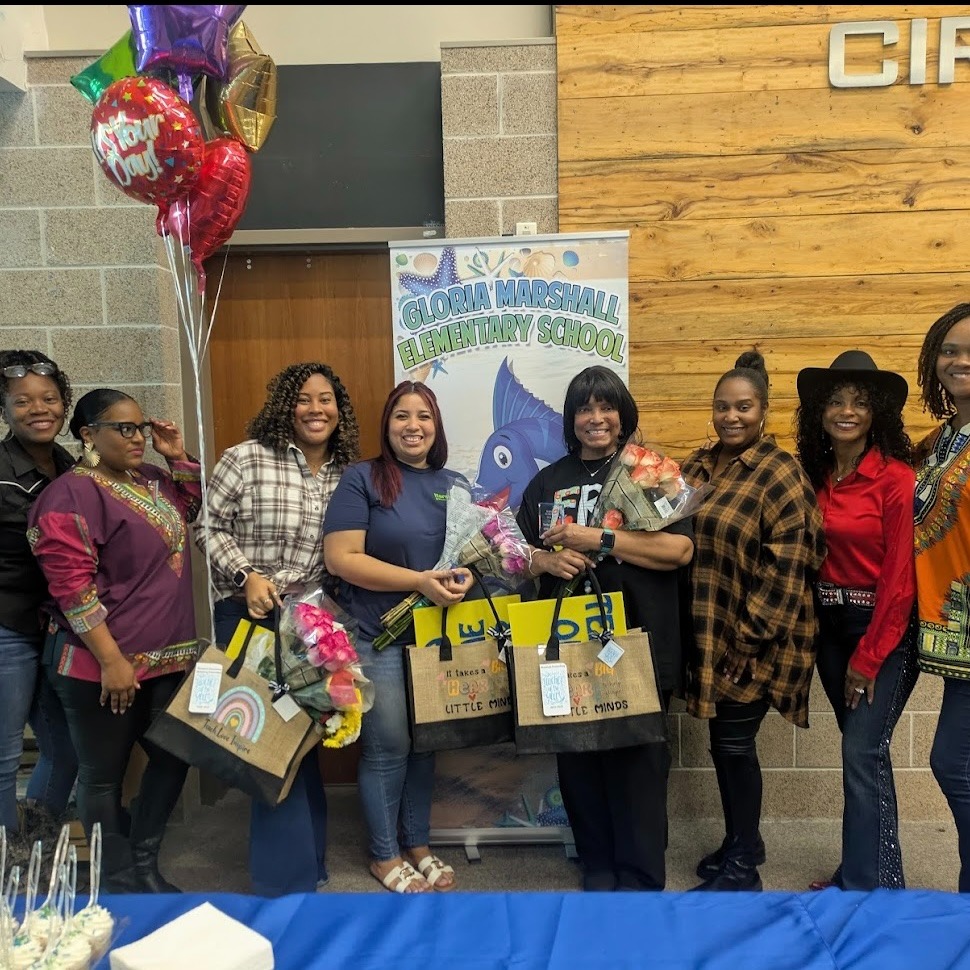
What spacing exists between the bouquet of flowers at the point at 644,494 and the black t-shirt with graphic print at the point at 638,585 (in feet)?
0.21

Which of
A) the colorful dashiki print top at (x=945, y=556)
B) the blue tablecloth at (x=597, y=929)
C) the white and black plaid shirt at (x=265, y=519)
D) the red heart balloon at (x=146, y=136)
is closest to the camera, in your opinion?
the blue tablecloth at (x=597, y=929)

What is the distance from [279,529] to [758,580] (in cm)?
142

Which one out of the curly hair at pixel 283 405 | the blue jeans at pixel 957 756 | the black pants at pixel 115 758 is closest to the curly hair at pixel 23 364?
the curly hair at pixel 283 405

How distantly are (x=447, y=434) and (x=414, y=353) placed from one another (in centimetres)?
31

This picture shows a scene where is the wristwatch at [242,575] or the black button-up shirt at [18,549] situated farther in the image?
the wristwatch at [242,575]

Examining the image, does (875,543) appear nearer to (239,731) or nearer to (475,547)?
(475,547)

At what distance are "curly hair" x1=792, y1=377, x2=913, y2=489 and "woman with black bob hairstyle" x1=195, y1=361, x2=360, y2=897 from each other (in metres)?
1.46

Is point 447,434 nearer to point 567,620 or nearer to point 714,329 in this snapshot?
point 567,620

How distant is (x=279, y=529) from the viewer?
2.48 metres

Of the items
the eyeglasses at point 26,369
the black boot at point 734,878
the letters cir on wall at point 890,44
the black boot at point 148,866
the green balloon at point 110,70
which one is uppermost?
the letters cir on wall at point 890,44

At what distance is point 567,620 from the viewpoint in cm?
224

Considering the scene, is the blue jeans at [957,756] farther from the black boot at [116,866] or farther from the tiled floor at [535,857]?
the black boot at [116,866]

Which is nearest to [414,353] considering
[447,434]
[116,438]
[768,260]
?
[447,434]

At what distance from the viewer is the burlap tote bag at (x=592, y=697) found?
7.25 feet
